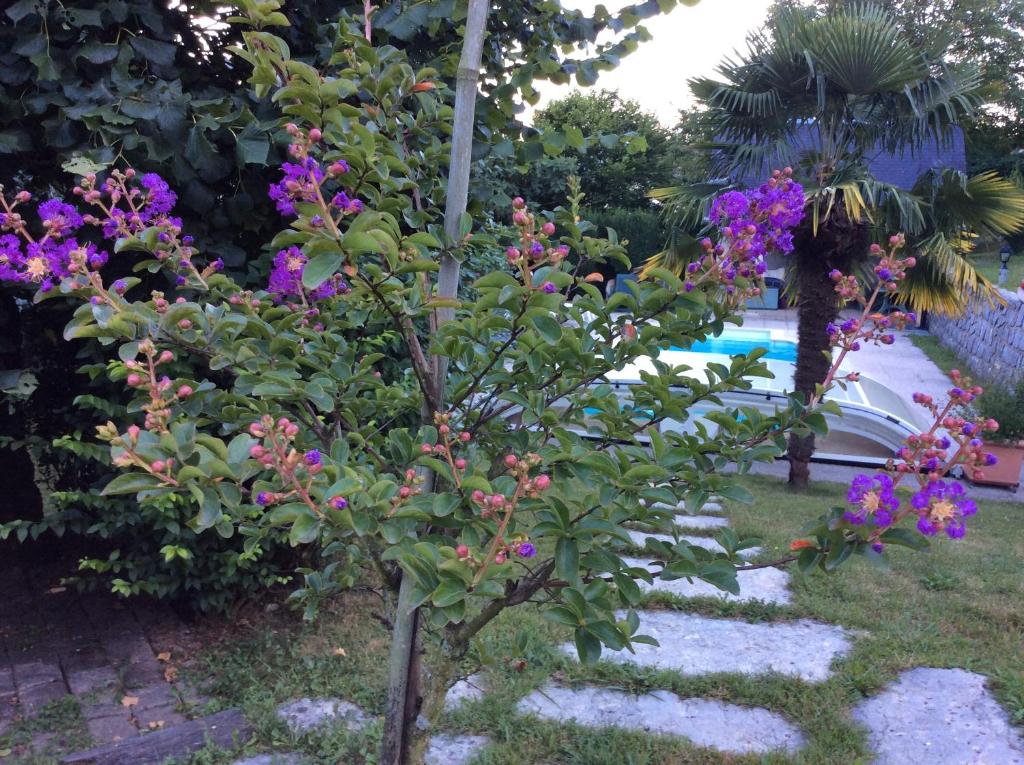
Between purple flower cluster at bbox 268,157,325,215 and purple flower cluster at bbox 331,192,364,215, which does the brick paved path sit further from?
purple flower cluster at bbox 331,192,364,215

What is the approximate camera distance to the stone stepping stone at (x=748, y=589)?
14.1 feet

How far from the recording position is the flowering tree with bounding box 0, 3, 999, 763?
4.45 feet

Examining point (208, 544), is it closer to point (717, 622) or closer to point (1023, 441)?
point (717, 622)

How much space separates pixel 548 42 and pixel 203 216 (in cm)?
146

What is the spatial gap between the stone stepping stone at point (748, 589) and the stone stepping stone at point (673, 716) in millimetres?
1011

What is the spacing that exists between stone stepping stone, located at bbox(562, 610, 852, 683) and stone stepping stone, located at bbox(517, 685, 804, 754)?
205mm

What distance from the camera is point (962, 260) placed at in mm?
7242

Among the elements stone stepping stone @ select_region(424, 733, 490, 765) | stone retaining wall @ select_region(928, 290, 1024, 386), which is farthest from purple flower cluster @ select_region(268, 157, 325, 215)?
stone retaining wall @ select_region(928, 290, 1024, 386)

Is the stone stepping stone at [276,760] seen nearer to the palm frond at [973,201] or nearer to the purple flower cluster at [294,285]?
the purple flower cluster at [294,285]

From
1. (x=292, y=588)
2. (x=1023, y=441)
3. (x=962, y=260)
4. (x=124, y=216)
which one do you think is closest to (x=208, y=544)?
(x=292, y=588)

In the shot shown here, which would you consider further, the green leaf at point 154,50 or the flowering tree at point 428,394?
the green leaf at point 154,50

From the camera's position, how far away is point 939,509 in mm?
1462

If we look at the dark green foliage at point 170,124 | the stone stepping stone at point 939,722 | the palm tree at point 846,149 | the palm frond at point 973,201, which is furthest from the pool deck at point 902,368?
the dark green foliage at point 170,124

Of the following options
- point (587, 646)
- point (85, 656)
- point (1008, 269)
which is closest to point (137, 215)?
point (587, 646)
